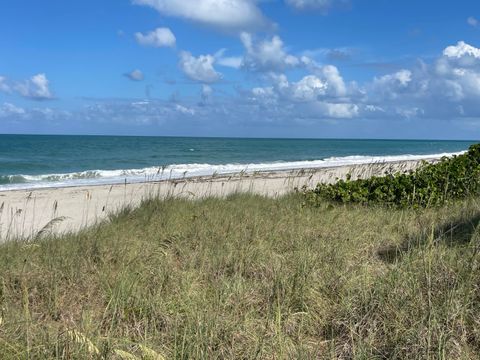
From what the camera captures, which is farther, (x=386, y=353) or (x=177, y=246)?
(x=177, y=246)

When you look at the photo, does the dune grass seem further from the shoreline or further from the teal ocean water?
the teal ocean water

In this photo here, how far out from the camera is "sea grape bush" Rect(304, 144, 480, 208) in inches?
322

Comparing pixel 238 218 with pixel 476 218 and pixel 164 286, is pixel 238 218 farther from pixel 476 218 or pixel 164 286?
pixel 476 218

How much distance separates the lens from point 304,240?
5633mm

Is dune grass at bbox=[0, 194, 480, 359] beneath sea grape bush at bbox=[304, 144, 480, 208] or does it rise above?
beneath

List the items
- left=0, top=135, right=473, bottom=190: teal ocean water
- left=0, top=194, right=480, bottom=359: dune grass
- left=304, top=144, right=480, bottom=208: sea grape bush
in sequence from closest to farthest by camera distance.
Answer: left=0, top=194, right=480, bottom=359: dune grass
left=304, top=144, right=480, bottom=208: sea grape bush
left=0, top=135, right=473, bottom=190: teal ocean water

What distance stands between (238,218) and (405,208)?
2.91 m

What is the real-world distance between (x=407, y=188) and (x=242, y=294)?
17.8 ft

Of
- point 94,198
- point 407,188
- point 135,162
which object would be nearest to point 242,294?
point 407,188

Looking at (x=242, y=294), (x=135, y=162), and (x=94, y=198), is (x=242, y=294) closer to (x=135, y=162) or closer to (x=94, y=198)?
(x=94, y=198)

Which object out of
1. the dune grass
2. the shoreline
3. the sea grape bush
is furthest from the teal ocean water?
the dune grass

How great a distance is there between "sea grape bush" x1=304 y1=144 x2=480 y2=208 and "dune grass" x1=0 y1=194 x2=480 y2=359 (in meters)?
2.01

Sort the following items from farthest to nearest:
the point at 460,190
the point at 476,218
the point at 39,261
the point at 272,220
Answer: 1. the point at 460,190
2. the point at 272,220
3. the point at 476,218
4. the point at 39,261

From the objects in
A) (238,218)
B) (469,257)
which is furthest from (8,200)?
(469,257)
